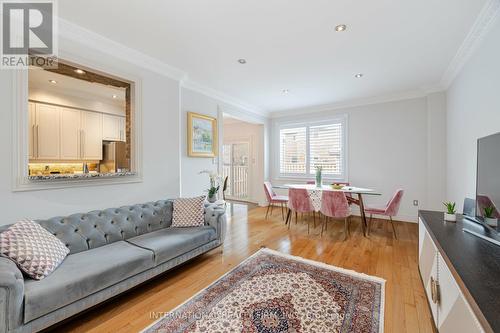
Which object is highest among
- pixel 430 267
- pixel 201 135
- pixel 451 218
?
pixel 201 135

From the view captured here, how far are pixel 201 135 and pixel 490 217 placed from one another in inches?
147

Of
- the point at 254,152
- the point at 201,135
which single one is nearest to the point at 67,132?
the point at 201,135

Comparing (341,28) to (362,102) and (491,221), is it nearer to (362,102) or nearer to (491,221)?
(491,221)

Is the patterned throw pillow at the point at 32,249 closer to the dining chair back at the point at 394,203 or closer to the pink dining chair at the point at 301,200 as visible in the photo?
the pink dining chair at the point at 301,200

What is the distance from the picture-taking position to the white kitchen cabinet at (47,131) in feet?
11.6

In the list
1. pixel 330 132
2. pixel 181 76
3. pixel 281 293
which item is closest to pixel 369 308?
pixel 281 293

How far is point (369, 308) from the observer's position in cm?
184

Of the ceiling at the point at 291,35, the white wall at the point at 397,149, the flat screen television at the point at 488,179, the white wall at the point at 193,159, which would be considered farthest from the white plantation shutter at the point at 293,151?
the flat screen television at the point at 488,179

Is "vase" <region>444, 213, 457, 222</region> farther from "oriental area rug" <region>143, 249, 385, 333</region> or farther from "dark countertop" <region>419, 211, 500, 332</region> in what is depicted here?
"oriental area rug" <region>143, 249, 385, 333</region>

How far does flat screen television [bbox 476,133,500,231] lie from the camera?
1543mm

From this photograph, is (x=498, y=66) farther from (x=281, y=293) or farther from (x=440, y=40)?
(x=281, y=293)

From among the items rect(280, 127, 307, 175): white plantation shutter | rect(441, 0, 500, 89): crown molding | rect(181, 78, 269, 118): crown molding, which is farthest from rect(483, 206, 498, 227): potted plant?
rect(280, 127, 307, 175): white plantation shutter

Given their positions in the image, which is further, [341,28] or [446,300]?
[341,28]

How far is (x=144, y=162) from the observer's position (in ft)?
9.73
